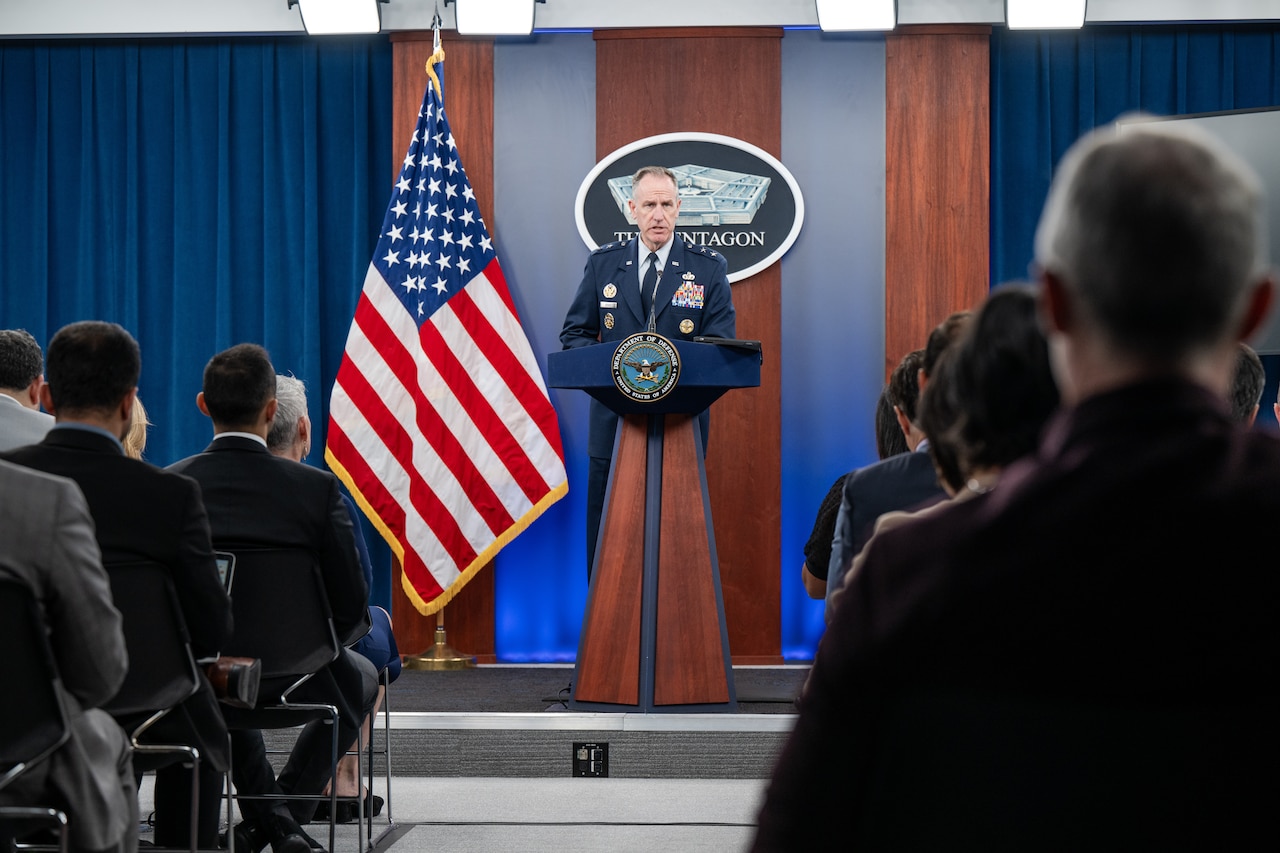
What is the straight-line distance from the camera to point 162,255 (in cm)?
616

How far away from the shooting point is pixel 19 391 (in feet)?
11.2

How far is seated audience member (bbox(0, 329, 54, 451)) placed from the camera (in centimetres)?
331

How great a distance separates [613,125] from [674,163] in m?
0.34

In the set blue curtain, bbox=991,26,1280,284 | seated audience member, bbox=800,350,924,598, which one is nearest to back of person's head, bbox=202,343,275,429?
seated audience member, bbox=800,350,924,598

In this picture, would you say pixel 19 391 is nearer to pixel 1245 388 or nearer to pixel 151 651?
pixel 151 651

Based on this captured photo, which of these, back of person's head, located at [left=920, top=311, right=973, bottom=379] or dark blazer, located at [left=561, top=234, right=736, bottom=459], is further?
dark blazer, located at [left=561, top=234, right=736, bottom=459]

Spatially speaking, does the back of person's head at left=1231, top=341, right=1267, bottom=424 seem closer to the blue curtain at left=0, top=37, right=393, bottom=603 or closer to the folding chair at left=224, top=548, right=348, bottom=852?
the folding chair at left=224, top=548, right=348, bottom=852

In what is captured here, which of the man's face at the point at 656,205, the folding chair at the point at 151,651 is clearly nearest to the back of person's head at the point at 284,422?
the folding chair at the point at 151,651

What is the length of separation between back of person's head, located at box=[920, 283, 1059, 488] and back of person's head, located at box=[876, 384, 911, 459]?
6.29 feet

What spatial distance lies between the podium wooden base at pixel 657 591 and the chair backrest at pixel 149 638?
196cm

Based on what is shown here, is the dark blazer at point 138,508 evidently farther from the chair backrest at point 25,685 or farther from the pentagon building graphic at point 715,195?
the pentagon building graphic at point 715,195

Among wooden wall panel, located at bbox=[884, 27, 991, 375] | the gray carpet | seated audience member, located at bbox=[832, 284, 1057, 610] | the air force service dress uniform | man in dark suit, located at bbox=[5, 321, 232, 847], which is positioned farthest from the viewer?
wooden wall panel, located at bbox=[884, 27, 991, 375]

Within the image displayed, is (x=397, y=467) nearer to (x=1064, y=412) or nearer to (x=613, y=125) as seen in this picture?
(x=613, y=125)

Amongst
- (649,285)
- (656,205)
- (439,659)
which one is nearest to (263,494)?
(656,205)
